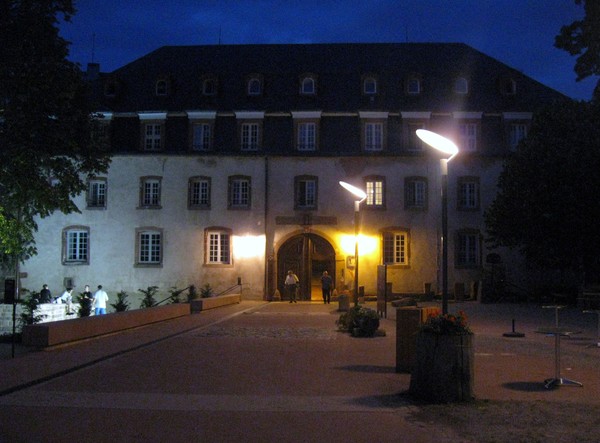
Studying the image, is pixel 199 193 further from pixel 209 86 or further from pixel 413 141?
pixel 413 141

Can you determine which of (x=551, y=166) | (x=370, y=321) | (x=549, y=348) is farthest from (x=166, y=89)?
(x=549, y=348)

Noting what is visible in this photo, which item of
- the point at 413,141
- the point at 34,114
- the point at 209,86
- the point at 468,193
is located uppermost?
the point at 209,86

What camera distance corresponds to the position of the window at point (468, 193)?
40.3m

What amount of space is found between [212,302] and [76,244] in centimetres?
1308

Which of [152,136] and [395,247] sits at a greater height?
[152,136]

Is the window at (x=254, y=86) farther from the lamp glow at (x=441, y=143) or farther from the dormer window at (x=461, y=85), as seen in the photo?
the lamp glow at (x=441, y=143)

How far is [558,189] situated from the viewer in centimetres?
3228

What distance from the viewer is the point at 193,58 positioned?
45031mm

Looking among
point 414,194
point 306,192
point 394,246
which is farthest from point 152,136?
point 414,194

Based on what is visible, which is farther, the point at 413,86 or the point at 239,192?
the point at 413,86

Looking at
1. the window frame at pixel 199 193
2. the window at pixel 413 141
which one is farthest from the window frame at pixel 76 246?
the window at pixel 413 141

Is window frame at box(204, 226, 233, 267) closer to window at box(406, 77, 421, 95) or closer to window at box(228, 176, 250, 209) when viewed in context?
window at box(228, 176, 250, 209)

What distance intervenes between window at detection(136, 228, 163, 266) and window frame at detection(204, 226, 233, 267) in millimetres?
2584

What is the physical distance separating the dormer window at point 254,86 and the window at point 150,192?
7298mm
